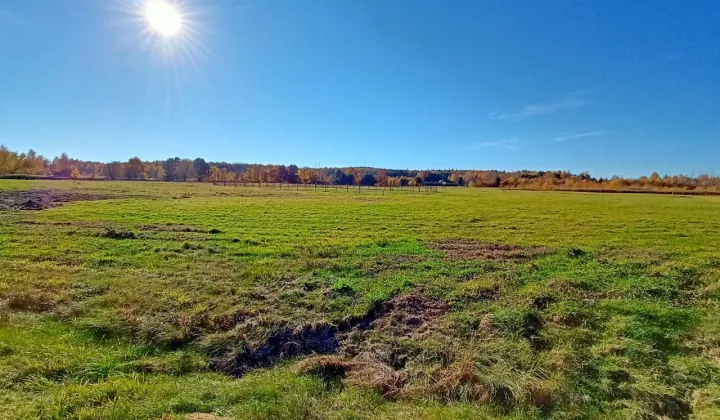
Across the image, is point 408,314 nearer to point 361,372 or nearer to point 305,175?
point 361,372

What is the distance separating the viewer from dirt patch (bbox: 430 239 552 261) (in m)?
14.3

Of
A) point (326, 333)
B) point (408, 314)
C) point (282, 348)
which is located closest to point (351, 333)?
point (326, 333)

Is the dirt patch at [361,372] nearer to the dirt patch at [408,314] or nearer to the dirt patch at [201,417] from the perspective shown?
the dirt patch at [408,314]

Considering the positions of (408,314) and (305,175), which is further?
(305,175)

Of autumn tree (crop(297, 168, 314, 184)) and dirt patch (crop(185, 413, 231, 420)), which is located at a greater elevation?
autumn tree (crop(297, 168, 314, 184))

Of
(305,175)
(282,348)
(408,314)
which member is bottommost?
(282,348)

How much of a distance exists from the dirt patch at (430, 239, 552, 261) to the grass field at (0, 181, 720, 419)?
0.62 ft

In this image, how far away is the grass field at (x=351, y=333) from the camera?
5246mm

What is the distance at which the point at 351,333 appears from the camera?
24.7 ft

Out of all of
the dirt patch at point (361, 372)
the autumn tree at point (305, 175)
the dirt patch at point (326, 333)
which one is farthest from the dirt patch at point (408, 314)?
the autumn tree at point (305, 175)

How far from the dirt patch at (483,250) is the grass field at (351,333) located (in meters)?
0.19

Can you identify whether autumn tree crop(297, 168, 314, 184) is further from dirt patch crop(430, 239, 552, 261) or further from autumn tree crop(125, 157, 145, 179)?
dirt patch crop(430, 239, 552, 261)

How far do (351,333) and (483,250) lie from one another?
9.87 meters

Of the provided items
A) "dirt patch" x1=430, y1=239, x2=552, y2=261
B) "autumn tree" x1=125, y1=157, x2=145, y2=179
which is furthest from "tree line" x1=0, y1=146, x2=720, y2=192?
"dirt patch" x1=430, y1=239, x2=552, y2=261
